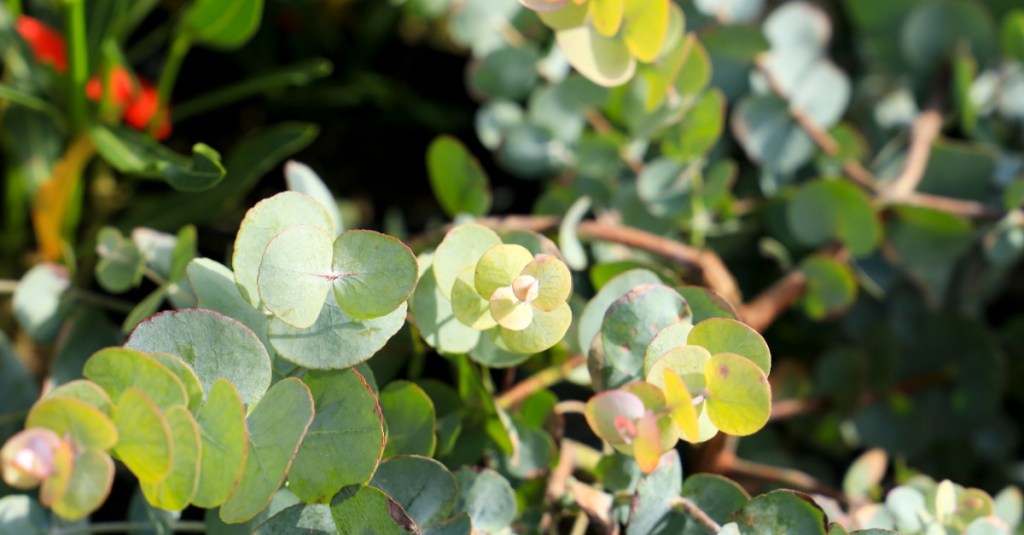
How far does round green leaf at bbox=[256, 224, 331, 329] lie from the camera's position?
348 millimetres

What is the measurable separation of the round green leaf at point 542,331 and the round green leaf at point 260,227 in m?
0.09

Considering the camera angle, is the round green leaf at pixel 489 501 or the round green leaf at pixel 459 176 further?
the round green leaf at pixel 459 176

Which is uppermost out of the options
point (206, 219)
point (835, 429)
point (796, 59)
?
point (796, 59)

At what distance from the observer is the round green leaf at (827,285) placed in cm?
62

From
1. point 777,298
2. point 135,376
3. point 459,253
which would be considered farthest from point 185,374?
point 777,298

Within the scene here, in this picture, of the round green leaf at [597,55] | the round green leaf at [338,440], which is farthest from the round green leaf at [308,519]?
the round green leaf at [597,55]

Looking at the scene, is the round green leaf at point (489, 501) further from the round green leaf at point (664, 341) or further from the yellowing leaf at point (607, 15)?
the yellowing leaf at point (607, 15)

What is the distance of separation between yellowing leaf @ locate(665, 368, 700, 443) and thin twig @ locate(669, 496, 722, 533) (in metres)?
0.07

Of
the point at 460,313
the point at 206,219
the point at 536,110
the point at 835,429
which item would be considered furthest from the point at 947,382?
the point at 206,219

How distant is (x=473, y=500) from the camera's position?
42cm

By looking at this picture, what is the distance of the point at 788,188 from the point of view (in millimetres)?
670

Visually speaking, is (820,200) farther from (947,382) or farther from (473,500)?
(473,500)

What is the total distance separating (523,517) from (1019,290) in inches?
23.9

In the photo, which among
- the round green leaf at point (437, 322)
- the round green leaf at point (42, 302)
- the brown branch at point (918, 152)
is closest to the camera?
the round green leaf at point (437, 322)
